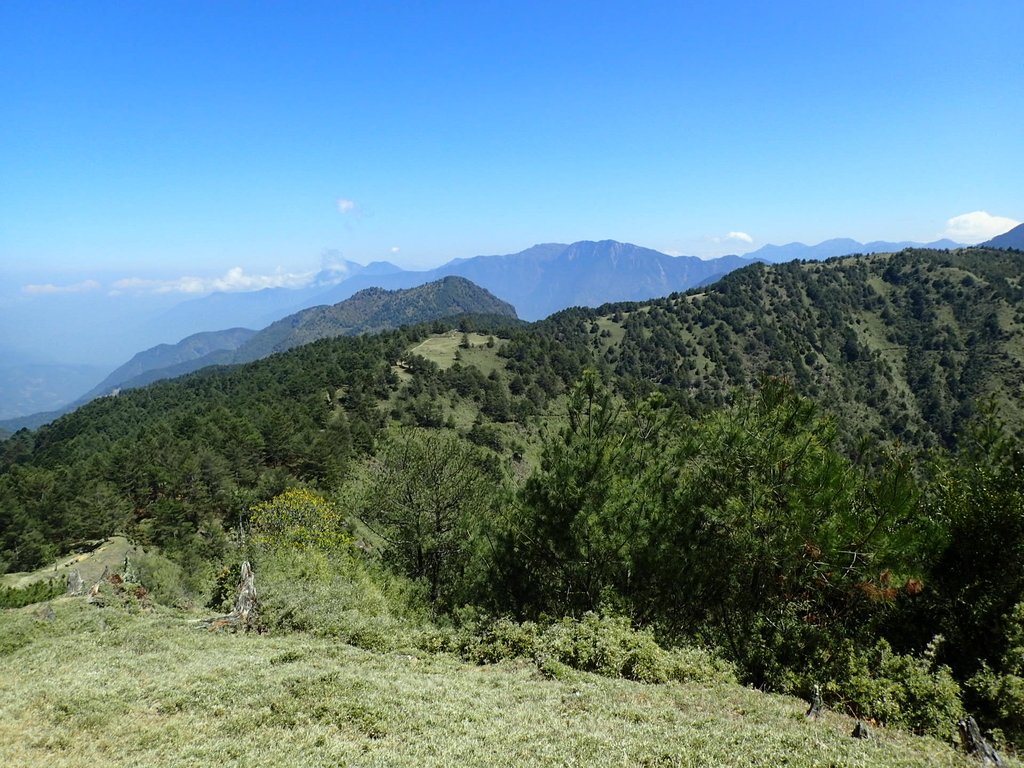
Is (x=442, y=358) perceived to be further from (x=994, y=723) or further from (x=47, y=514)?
(x=994, y=723)

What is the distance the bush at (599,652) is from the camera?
13.2 meters

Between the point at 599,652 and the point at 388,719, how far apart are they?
6116 mm

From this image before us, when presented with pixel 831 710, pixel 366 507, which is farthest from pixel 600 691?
pixel 366 507

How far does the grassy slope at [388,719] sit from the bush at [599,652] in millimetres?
773

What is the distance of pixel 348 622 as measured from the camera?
18.9 m

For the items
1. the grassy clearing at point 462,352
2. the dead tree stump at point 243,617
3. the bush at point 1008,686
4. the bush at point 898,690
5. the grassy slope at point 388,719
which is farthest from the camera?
the grassy clearing at point 462,352

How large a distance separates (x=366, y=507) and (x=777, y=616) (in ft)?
76.7

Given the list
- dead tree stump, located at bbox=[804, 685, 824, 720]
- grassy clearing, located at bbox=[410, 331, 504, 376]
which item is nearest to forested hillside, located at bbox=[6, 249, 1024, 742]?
dead tree stump, located at bbox=[804, 685, 824, 720]

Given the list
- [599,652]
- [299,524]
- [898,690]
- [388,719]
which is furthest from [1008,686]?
[299,524]

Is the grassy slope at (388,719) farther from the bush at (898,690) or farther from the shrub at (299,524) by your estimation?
the shrub at (299,524)

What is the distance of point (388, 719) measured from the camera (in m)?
10.2

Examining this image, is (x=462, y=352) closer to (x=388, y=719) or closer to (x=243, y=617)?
(x=243, y=617)

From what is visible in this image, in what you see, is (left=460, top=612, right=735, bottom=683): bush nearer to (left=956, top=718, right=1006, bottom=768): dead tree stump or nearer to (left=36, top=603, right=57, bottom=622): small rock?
(left=956, top=718, right=1006, bottom=768): dead tree stump

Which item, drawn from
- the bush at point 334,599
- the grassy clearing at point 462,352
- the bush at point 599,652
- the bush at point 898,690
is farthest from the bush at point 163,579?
the grassy clearing at point 462,352
